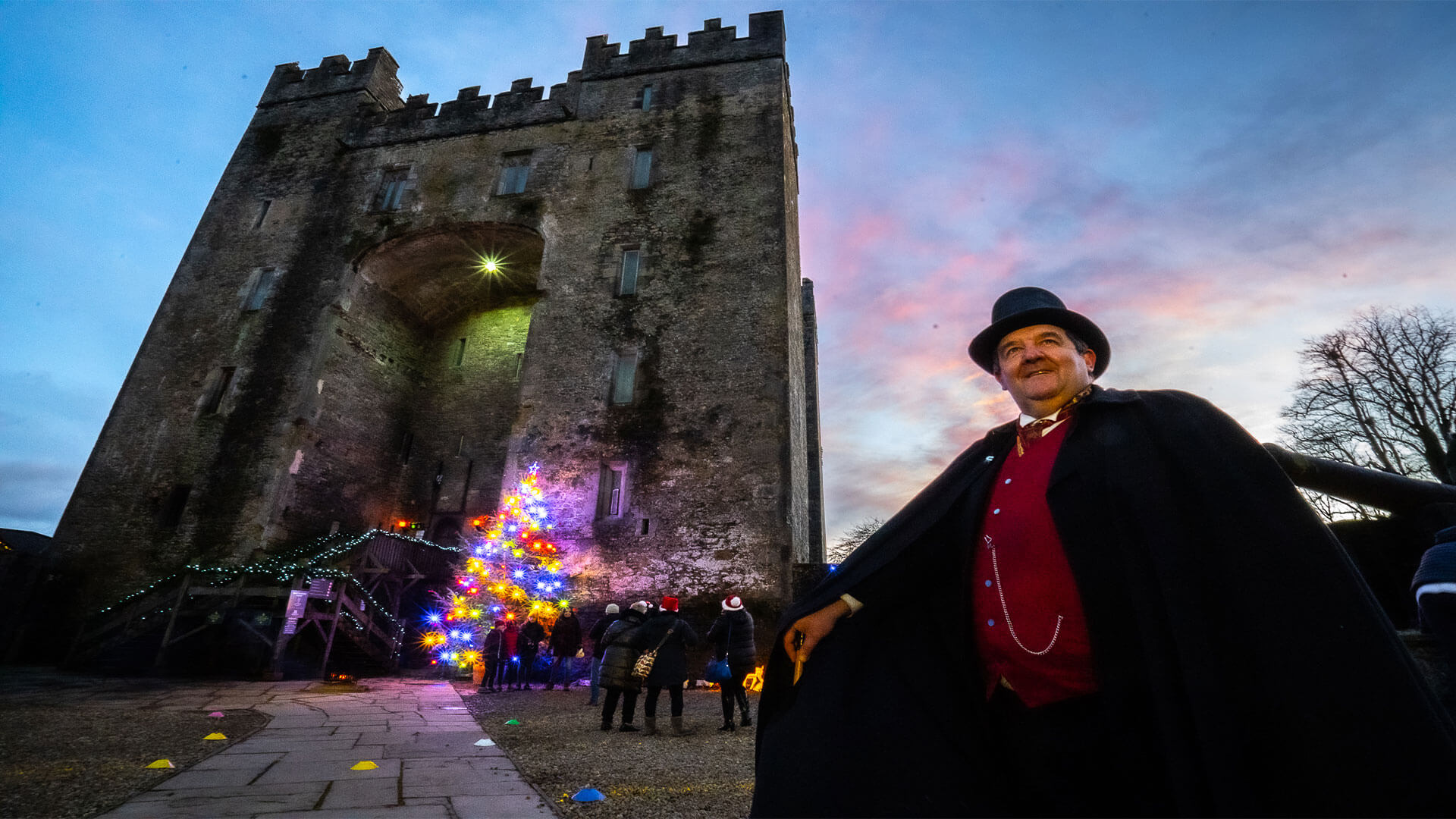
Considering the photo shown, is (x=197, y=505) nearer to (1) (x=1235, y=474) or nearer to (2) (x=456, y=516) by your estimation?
(2) (x=456, y=516)

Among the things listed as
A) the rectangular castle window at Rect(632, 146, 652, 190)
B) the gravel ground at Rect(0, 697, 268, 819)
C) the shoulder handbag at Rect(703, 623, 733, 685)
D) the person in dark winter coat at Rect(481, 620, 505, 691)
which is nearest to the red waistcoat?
the gravel ground at Rect(0, 697, 268, 819)

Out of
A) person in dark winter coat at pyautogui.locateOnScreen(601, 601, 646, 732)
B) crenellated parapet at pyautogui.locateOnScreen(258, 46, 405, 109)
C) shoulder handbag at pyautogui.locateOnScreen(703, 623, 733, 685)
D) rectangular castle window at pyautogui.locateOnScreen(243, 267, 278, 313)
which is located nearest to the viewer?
person in dark winter coat at pyautogui.locateOnScreen(601, 601, 646, 732)

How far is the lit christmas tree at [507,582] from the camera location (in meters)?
11.5

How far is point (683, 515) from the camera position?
1176 centimetres

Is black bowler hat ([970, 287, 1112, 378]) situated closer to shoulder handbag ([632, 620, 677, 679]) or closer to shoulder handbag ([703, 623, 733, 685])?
shoulder handbag ([632, 620, 677, 679])

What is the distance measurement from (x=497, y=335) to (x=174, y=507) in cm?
865

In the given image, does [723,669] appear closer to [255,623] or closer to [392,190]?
[255,623]

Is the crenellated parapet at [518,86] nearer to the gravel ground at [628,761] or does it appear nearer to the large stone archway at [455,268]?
the large stone archway at [455,268]

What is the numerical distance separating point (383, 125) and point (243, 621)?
48.9ft

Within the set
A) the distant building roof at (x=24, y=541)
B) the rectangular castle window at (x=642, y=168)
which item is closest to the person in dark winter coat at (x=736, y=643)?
the rectangular castle window at (x=642, y=168)

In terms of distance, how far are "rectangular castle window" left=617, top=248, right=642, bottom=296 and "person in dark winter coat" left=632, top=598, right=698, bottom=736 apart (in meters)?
9.05

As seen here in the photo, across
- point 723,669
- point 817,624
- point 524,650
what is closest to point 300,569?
point 524,650

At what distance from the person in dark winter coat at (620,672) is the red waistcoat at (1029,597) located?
5666 millimetres

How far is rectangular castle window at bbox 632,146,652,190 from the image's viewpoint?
15.7m
